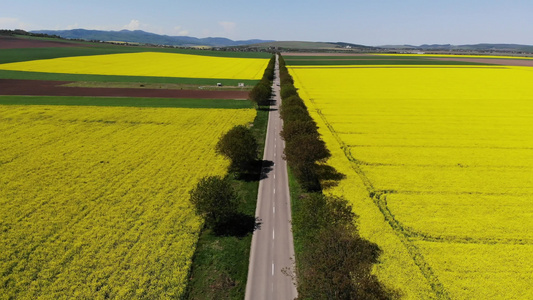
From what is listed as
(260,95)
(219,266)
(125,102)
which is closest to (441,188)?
(219,266)

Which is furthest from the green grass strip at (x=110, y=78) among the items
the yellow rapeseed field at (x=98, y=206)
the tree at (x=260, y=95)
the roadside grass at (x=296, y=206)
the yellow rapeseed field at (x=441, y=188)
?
the roadside grass at (x=296, y=206)

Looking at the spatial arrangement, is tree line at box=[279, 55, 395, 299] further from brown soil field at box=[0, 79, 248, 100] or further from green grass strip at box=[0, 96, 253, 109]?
brown soil field at box=[0, 79, 248, 100]

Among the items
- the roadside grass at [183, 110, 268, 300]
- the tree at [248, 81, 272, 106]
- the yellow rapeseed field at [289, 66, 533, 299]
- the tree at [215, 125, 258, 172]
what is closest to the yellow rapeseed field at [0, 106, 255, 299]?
the roadside grass at [183, 110, 268, 300]

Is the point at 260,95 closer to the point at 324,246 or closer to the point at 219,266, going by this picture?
the point at 219,266

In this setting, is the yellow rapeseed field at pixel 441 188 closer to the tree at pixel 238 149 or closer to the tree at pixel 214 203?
the tree at pixel 238 149

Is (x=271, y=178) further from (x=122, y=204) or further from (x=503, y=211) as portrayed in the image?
(x=503, y=211)

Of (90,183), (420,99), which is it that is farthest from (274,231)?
(420,99)

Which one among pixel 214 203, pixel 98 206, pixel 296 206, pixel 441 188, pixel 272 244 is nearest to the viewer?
pixel 272 244
